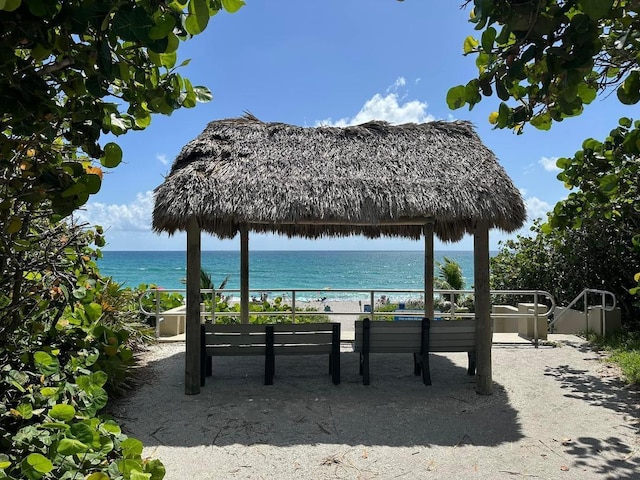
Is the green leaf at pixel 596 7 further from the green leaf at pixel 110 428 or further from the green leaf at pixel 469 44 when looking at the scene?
the green leaf at pixel 110 428

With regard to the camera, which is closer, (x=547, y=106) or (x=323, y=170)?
(x=547, y=106)

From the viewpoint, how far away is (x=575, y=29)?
4.02 ft

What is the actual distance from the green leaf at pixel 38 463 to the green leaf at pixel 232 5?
1563 millimetres

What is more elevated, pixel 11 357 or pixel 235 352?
pixel 11 357

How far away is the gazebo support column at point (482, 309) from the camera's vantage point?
4829 mm

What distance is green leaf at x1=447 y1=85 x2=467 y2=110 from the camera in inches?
61.1

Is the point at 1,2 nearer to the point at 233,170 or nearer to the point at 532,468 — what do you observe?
the point at 532,468

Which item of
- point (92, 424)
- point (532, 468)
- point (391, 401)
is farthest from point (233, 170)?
point (532, 468)

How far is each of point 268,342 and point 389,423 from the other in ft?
5.48

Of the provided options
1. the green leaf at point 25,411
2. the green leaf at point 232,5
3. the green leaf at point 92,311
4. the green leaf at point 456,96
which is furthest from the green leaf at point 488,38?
the green leaf at point 92,311

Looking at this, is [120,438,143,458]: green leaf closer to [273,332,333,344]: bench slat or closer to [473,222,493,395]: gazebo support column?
[273,332,333,344]: bench slat

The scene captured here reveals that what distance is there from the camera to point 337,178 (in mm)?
5234

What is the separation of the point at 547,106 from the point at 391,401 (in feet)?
11.9

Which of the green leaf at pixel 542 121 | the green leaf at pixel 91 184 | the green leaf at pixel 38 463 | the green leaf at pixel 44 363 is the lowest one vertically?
the green leaf at pixel 38 463
